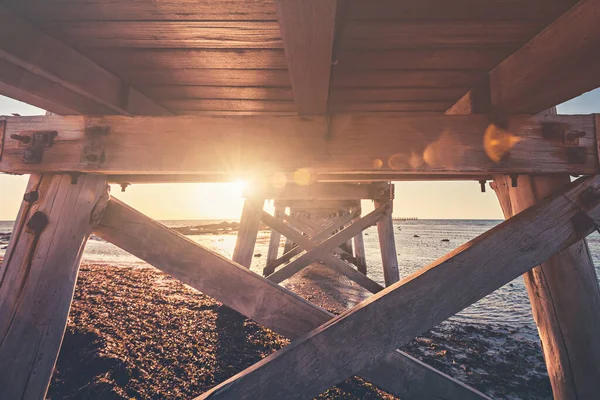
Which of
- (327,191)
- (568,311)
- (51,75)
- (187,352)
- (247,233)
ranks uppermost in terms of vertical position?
(327,191)

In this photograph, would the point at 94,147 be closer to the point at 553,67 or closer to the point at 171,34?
the point at 171,34

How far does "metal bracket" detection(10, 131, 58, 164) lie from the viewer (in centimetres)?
150

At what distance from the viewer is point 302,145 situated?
5.14ft

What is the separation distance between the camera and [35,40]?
127cm

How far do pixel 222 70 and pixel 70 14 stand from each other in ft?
2.12

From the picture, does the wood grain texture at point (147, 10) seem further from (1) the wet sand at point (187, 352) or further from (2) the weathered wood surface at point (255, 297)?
(1) the wet sand at point (187, 352)

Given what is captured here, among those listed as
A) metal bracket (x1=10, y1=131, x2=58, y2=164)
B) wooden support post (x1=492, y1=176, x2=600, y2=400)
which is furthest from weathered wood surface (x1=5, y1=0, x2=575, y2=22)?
wooden support post (x1=492, y1=176, x2=600, y2=400)

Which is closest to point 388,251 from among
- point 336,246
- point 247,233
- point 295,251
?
point 336,246

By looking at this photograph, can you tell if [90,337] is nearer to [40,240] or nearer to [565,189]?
[40,240]

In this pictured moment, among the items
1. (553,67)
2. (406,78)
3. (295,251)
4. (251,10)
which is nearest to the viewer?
(251,10)

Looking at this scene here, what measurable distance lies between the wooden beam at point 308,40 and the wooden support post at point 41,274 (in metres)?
1.31

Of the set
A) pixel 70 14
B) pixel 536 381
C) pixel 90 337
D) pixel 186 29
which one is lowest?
pixel 90 337

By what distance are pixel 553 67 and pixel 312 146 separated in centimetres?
113

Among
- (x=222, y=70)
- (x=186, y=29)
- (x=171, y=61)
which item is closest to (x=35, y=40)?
(x=171, y=61)
